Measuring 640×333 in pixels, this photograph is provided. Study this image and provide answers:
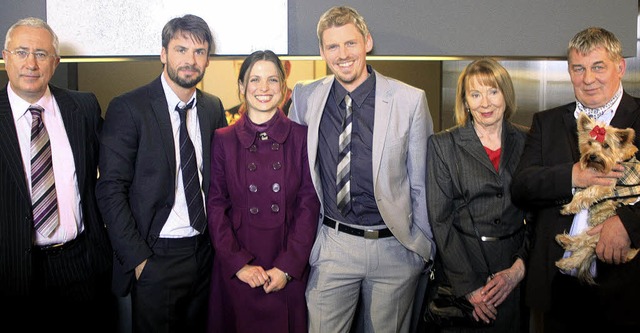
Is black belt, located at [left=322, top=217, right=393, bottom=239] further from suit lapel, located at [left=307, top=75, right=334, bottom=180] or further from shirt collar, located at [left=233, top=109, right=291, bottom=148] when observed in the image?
shirt collar, located at [left=233, top=109, right=291, bottom=148]

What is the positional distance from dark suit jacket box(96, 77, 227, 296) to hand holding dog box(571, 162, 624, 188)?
177cm

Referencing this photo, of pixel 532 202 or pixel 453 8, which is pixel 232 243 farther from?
pixel 453 8

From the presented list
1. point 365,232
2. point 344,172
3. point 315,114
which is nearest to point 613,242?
point 365,232

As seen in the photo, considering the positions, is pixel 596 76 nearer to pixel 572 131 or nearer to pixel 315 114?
pixel 572 131

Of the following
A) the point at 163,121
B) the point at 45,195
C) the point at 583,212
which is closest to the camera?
the point at 583,212

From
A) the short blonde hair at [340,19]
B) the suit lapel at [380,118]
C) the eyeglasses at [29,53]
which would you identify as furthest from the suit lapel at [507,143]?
the eyeglasses at [29,53]

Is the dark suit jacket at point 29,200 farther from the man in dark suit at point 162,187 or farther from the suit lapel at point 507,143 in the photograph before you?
the suit lapel at point 507,143

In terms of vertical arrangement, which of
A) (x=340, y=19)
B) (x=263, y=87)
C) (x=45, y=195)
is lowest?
(x=45, y=195)

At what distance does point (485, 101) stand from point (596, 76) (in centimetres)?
50

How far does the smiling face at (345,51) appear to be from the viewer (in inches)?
126

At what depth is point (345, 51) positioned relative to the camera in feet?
10.5

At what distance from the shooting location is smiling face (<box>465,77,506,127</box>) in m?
3.15

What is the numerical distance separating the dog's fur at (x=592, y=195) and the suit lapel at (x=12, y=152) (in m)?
2.34

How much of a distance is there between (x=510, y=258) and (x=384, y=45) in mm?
1354
